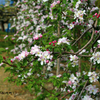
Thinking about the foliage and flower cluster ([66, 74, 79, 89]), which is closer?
the foliage

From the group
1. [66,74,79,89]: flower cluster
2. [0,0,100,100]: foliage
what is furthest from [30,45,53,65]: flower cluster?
[66,74,79,89]: flower cluster

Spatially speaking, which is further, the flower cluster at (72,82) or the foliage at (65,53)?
the flower cluster at (72,82)

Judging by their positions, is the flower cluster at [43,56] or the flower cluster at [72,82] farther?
the flower cluster at [72,82]

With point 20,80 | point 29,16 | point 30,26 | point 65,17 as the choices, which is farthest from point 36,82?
point 29,16

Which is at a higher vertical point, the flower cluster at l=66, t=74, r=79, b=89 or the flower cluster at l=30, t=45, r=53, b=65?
the flower cluster at l=30, t=45, r=53, b=65

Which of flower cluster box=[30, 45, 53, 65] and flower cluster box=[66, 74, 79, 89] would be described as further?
flower cluster box=[66, 74, 79, 89]

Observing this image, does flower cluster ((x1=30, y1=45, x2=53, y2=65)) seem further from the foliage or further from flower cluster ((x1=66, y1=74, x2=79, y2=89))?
flower cluster ((x1=66, y1=74, x2=79, y2=89))

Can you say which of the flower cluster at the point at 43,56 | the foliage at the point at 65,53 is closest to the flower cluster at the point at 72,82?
the foliage at the point at 65,53

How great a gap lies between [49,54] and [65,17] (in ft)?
2.77

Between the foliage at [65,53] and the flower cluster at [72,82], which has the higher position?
the foliage at [65,53]

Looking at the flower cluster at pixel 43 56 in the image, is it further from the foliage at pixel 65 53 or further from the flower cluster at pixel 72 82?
the flower cluster at pixel 72 82

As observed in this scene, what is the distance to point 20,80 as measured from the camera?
2229 millimetres

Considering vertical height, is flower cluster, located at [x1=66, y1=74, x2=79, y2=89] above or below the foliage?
below

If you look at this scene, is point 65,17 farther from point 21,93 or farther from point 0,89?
point 0,89
